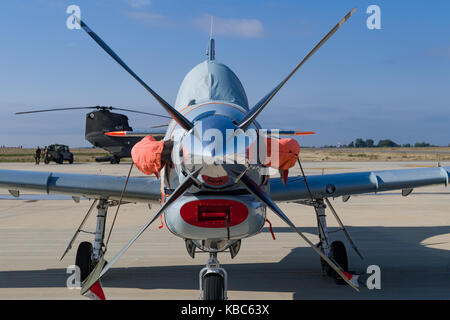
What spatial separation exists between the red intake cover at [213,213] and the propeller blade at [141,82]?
0.85 m

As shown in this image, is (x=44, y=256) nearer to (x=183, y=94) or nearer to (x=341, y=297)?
(x=183, y=94)

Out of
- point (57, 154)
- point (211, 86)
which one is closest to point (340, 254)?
point (211, 86)

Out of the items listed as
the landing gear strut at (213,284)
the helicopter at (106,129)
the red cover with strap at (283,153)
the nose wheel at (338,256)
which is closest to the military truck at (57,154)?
the helicopter at (106,129)

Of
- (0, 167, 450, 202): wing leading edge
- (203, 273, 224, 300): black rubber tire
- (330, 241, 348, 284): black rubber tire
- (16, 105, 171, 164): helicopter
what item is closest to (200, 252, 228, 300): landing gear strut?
(203, 273, 224, 300): black rubber tire

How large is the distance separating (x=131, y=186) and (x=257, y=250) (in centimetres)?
409

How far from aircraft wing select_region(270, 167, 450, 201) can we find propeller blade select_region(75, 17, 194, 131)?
339 cm

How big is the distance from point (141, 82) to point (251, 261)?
5600 mm

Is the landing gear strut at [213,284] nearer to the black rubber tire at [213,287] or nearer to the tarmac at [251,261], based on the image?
the black rubber tire at [213,287]

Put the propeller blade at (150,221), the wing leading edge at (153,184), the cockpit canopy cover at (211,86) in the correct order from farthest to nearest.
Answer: the wing leading edge at (153,184) → the cockpit canopy cover at (211,86) → the propeller blade at (150,221)

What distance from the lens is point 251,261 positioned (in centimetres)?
902

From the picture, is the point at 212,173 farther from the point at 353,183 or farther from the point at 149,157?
the point at 353,183

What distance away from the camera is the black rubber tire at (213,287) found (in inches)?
208

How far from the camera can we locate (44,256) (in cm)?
948

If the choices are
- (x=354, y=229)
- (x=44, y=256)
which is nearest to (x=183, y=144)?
(x=44, y=256)
